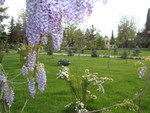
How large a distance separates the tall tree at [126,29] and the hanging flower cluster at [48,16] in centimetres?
4715

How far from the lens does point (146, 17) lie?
182 feet

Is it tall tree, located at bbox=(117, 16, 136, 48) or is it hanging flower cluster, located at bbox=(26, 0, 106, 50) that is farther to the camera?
tall tree, located at bbox=(117, 16, 136, 48)

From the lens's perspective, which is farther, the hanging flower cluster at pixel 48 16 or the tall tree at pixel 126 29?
the tall tree at pixel 126 29

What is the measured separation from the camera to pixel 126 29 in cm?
4722

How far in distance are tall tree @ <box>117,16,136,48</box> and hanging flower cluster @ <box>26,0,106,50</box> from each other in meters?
47.2

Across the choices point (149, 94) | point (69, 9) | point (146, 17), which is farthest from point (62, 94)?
point (146, 17)

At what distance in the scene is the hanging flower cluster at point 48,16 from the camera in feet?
3.85

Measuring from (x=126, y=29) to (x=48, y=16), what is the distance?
4846 cm

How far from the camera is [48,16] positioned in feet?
4.02

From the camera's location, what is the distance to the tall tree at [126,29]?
47.0 m

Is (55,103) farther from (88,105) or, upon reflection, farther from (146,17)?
(146,17)

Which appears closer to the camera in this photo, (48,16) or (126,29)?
(48,16)

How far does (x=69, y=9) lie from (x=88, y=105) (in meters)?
4.41

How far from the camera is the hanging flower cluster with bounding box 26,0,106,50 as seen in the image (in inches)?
46.2
